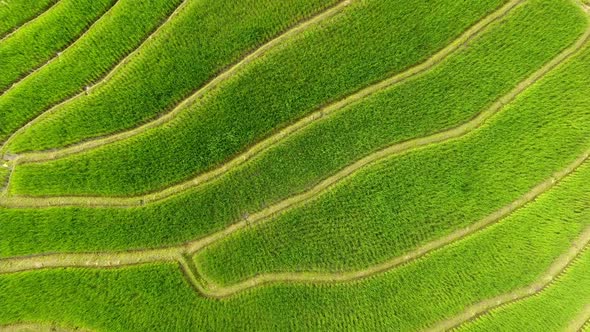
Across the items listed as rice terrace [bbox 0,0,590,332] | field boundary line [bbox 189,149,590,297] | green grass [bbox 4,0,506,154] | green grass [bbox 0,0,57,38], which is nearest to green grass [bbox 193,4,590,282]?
rice terrace [bbox 0,0,590,332]

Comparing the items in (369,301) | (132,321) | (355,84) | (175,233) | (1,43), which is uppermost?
(1,43)

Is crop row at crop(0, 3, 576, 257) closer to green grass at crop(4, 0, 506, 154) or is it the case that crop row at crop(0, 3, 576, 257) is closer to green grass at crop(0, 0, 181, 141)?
green grass at crop(4, 0, 506, 154)

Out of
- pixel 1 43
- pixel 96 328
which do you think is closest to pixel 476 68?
pixel 96 328

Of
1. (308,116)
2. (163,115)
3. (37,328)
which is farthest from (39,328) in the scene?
(308,116)

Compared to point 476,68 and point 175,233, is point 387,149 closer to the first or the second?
point 476,68

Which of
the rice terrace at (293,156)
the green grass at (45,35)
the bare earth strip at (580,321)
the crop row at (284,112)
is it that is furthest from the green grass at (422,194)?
the green grass at (45,35)

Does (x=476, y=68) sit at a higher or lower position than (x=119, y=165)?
lower
